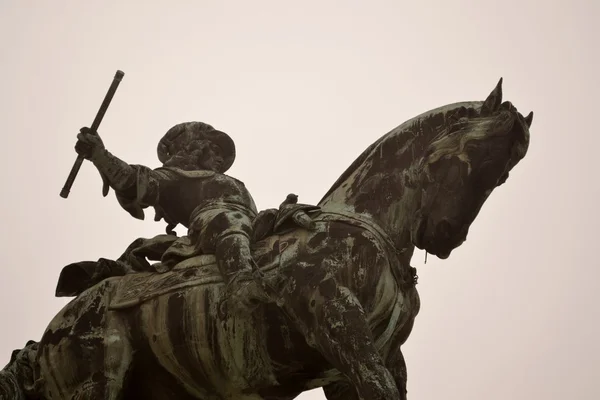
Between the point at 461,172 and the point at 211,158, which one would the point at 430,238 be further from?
the point at 211,158

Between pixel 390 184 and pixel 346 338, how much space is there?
138 cm

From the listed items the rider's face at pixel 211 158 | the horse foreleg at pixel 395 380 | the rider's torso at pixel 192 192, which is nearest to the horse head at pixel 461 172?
the horse foreleg at pixel 395 380

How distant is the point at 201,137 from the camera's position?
29.1 ft

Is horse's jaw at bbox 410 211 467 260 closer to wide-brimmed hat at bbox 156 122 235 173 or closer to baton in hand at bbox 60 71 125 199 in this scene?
wide-brimmed hat at bbox 156 122 235 173

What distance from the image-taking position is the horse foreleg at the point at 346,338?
6695 mm

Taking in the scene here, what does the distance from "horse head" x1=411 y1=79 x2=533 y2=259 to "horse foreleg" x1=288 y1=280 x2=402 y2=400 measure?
0.93 meters

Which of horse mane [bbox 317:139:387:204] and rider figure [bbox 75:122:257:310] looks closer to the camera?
rider figure [bbox 75:122:257:310]

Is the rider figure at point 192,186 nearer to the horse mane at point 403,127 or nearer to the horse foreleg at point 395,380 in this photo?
the horse mane at point 403,127

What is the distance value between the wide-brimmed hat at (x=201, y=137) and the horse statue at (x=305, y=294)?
1286 mm

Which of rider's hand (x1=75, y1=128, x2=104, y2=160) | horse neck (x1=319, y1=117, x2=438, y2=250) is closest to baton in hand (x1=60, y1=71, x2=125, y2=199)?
rider's hand (x1=75, y1=128, x2=104, y2=160)

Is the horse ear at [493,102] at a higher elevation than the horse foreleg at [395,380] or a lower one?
higher

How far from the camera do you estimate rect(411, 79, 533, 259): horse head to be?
7.50 meters

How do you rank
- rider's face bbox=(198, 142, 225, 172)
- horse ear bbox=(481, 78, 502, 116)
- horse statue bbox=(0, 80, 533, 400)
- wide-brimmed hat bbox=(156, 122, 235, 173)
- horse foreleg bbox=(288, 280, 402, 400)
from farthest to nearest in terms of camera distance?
wide-brimmed hat bbox=(156, 122, 235, 173), rider's face bbox=(198, 142, 225, 172), horse ear bbox=(481, 78, 502, 116), horse statue bbox=(0, 80, 533, 400), horse foreleg bbox=(288, 280, 402, 400)

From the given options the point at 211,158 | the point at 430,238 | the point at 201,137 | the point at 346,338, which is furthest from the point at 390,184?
the point at 201,137
